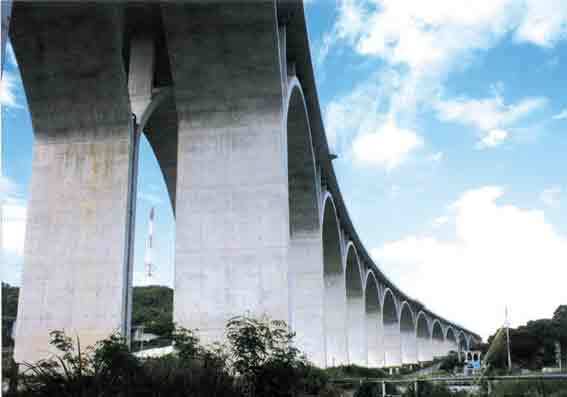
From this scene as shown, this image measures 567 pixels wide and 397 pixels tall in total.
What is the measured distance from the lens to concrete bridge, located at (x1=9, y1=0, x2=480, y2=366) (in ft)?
45.8

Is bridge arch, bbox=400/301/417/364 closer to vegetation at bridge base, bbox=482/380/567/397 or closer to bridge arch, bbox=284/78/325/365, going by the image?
bridge arch, bbox=284/78/325/365

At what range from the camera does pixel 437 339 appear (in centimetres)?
11306

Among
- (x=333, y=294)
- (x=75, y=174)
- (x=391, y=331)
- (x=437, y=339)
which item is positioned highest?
(x=75, y=174)

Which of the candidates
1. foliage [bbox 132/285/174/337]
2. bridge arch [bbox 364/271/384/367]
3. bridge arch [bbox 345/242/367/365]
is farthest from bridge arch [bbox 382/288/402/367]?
foliage [bbox 132/285/174/337]

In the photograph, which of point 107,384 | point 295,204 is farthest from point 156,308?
point 107,384

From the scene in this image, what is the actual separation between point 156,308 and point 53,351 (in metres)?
44.5

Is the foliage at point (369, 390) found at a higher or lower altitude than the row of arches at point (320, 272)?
lower

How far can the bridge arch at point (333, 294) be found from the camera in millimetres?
32194

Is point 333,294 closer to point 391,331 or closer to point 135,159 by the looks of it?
point 135,159

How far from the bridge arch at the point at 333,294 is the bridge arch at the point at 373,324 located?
17.7 metres

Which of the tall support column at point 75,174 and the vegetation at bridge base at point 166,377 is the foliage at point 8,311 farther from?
the vegetation at bridge base at point 166,377

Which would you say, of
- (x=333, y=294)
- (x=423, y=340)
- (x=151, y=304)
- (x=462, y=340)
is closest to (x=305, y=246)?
(x=333, y=294)

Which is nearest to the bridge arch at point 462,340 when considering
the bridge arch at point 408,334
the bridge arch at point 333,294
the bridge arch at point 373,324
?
the bridge arch at point 408,334

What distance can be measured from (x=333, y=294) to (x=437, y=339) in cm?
8626
